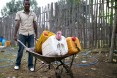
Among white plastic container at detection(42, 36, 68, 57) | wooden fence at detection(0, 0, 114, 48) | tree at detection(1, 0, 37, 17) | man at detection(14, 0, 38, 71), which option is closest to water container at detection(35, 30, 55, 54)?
white plastic container at detection(42, 36, 68, 57)

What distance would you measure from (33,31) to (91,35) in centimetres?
415

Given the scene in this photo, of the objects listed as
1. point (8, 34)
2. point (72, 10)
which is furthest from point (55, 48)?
point (8, 34)

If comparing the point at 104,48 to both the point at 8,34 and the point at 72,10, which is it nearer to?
the point at 72,10

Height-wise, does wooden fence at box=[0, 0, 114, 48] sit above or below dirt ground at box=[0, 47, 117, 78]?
above

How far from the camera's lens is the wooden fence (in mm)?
9602

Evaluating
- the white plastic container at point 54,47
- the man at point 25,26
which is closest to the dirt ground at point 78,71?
the man at point 25,26

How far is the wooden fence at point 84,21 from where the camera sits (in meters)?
9.60

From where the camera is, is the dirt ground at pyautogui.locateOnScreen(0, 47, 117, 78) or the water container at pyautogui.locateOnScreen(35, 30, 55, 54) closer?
the water container at pyautogui.locateOnScreen(35, 30, 55, 54)

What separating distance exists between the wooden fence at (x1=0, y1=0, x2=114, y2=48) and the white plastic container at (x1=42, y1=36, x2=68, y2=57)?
4.30 meters

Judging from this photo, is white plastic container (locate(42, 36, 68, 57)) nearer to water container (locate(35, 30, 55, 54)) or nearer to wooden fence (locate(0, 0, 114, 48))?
water container (locate(35, 30, 55, 54))

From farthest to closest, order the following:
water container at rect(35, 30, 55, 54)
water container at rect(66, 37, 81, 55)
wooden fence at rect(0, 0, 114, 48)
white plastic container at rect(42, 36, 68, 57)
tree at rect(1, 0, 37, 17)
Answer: tree at rect(1, 0, 37, 17)
wooden fence at rect(0, 0, 114, 48)
water container at rect(35, 30, 55, 54)
water container at rect(66, 37, 81, 55)
white plastic container at rect(42, 36, 68, 57)

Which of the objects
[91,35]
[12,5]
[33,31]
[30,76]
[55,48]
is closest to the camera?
[55,48]

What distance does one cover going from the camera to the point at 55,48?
4766mm

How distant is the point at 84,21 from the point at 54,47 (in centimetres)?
575
